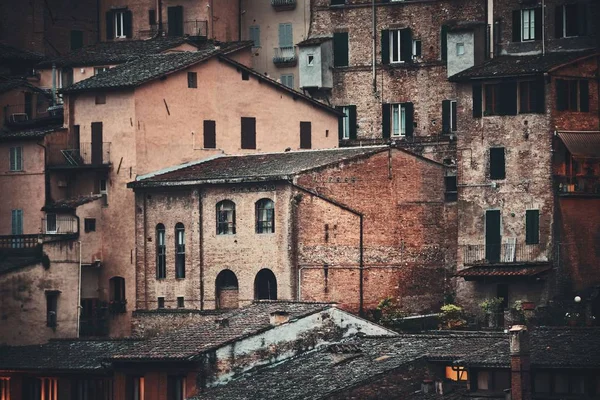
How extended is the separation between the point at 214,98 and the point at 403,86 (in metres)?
9.81

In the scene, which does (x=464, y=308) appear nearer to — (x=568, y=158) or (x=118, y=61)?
(x=568, y=158)

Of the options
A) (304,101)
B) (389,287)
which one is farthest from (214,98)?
(389,287)

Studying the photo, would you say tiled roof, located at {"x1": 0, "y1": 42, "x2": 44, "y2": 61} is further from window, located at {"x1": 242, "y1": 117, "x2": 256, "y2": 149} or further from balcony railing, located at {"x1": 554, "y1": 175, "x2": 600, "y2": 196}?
balcony railing, located at {"x1": 554, "y1": 175, "x2": 600, "y2": 196}

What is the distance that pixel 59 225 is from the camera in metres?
104

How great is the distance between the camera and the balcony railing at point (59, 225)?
4090 inches

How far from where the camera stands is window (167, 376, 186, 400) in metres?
86.1

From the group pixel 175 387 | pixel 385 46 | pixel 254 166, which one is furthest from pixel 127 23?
pixel 175 387

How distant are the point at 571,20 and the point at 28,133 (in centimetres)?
2299

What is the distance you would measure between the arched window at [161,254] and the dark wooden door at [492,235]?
13.0 metres

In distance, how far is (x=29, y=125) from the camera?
111000 mm

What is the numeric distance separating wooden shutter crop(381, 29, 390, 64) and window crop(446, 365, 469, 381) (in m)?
33.0

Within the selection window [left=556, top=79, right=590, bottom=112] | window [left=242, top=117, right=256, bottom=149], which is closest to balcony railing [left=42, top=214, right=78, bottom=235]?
window [left=242, top=117, right=256, bottom=149]

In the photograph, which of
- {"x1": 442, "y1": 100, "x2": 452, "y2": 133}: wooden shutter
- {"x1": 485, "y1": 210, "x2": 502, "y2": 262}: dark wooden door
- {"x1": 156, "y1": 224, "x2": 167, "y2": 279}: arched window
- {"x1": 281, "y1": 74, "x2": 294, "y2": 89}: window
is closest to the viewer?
{"x1": 485, "y1": 210, "x2": 502, "y2": 262}: dark wooden door

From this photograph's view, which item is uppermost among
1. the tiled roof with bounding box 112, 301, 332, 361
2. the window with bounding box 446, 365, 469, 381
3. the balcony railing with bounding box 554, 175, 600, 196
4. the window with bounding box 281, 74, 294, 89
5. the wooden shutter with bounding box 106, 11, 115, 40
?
the wooden shutter with bounding box 106, 11, 115, 40
